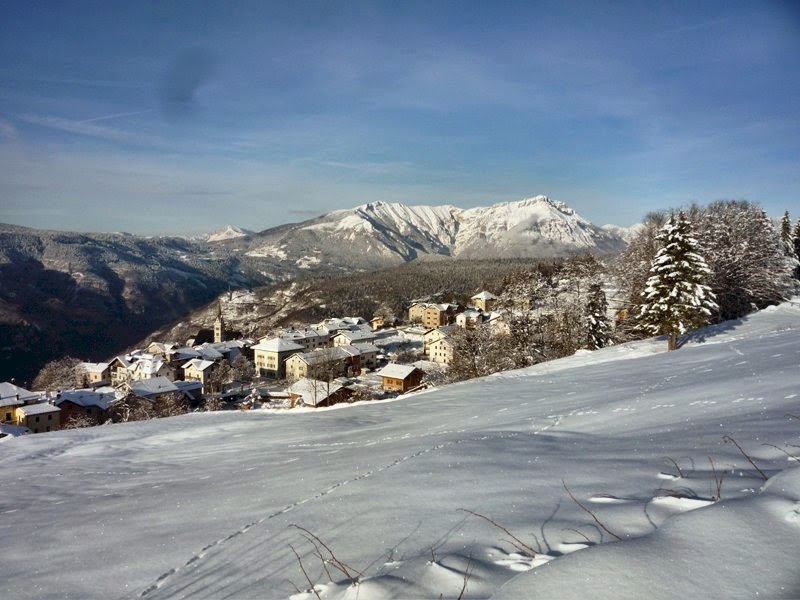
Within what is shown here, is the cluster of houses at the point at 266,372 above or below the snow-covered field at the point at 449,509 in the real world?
below

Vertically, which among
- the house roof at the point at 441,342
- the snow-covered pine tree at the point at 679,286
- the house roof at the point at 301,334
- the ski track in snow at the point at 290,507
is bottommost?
the house roof at the point at 441,342

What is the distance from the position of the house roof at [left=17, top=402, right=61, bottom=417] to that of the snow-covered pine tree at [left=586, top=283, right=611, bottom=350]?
4468 centimetres

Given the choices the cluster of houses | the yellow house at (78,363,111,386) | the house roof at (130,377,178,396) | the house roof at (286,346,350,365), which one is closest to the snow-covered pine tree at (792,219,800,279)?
the cluster of houses

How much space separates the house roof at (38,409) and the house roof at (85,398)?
4.59 ft

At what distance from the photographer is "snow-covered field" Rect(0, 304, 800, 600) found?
266 centimetres

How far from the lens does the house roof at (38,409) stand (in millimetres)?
38463

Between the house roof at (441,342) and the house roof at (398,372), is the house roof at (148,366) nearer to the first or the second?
the house roof at (398,372)

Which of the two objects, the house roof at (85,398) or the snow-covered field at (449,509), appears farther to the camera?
the house roof at (85,398)

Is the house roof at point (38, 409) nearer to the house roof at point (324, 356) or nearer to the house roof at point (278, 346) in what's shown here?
the house roof at point (324, 356)

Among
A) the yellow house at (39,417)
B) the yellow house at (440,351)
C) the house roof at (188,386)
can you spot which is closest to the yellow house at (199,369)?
the house roof at (188,386)

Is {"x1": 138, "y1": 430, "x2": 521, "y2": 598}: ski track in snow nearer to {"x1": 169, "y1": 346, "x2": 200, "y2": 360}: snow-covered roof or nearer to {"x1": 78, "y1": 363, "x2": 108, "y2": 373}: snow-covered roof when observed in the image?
{"x1": 169, "y1": 346, "x2": 200, "y2": 360}: snow-covered roof

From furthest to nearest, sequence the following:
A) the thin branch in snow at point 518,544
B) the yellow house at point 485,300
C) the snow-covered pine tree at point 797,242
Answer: the yellow house at point 485,300
the snow-covered pine tree at point 797,242
the thin branch in snow at point 518,544

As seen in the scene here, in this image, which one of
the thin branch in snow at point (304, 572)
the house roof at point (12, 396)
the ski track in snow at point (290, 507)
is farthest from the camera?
the house roof at point (12, 396)

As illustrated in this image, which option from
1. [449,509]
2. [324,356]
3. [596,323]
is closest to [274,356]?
[324,356]
